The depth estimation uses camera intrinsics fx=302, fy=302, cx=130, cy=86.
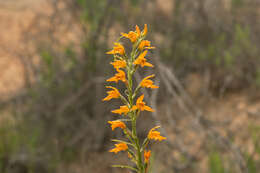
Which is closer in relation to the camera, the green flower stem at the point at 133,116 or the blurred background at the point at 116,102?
the green flower stem at the point at 133,116

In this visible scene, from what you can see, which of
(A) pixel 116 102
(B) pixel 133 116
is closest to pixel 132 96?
(B) pixel 133 116

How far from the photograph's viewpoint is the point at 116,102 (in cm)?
461

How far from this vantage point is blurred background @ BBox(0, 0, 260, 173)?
443 centimetres

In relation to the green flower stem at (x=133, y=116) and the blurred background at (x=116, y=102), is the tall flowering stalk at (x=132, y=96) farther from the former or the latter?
the blurred background at (x=116, y=102)

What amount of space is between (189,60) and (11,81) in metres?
3.79

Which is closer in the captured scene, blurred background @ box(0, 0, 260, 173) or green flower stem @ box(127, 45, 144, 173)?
green flower stem @ box(127, 45, 144, 173)

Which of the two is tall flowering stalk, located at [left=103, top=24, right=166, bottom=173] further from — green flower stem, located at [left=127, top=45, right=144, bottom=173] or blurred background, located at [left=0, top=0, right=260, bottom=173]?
blurred background, located at [left=0, top=0, right=260, bottom=173]

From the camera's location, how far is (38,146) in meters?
4.63

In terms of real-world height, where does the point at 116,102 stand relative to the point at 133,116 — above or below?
below

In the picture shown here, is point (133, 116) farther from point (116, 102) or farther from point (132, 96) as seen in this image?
point (116, 102)

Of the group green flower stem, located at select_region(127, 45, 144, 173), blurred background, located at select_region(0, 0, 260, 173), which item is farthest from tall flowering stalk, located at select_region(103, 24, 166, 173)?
blurred background, located at select_region(0, 0, 260, 173)

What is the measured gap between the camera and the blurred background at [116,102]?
4.43m

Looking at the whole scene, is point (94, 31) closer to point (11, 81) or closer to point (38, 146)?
point (38, 146)

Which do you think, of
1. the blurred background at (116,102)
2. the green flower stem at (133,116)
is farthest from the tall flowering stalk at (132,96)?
the blurred background at (116,102)
